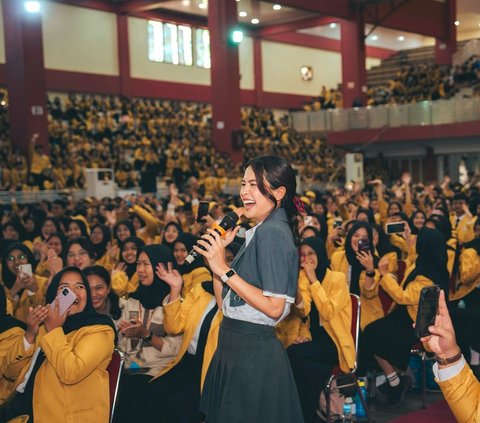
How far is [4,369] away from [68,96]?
23386 mm

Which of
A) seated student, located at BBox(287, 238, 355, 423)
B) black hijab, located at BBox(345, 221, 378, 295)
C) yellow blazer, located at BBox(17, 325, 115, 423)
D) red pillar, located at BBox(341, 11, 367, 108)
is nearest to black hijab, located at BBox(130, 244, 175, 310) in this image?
seated student, located at BBox(287, 238, 355, 423)

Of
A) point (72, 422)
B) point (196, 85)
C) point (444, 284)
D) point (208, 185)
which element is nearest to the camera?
point (72, 422)

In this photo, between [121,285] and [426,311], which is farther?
[121,285]

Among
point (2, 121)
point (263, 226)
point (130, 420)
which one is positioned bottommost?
point (130, 420)

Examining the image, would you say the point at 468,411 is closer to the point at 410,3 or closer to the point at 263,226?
A: the point at 263,226

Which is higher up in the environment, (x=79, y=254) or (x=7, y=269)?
(x=79, y=254)

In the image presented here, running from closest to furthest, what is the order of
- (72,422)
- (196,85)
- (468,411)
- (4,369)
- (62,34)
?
(468,411)
(72,422)
(4,369)
(62,34)
(196,85)

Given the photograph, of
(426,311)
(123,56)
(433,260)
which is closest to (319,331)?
(433,260)

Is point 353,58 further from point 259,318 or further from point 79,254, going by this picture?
point 259,318

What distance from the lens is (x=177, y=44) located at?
31109mm

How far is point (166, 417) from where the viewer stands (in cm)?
448

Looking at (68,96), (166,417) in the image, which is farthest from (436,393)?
(68,96)

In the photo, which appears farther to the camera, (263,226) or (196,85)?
(196,85)

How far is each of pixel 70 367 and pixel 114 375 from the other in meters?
0.48
